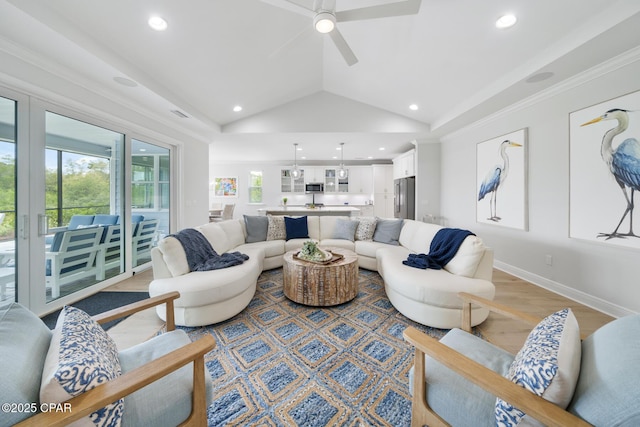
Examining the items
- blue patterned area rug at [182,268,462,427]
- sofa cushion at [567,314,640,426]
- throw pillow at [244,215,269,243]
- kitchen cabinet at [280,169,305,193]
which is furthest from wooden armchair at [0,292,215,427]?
kitchen cabinet at [280,169,305,193]

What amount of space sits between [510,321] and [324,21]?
121 inches

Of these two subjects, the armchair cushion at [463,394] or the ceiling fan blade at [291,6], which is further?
the ceiling fan blade at [291,6]

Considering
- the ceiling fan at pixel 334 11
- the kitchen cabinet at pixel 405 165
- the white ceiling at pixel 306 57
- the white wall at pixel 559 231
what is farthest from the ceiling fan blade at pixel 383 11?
the kitchen cabinet at pixel 405 165

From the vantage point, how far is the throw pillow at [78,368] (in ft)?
2.33

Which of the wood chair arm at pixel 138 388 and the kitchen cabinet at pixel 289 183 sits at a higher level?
the kitchen cabinet at pixel 289 183

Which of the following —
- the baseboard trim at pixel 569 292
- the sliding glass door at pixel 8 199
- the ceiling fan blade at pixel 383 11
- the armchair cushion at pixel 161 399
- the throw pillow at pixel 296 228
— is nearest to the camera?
the armchair cushion at pixel 161 399

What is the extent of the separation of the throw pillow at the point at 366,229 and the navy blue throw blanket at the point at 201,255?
199 cm

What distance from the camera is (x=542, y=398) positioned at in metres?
0.76

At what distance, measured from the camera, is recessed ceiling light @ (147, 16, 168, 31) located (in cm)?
223

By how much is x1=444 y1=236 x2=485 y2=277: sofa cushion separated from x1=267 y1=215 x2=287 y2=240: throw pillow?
2649 millimetres

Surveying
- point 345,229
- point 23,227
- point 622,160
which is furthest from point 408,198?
point 23,227

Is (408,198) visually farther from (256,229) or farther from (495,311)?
(495,311)

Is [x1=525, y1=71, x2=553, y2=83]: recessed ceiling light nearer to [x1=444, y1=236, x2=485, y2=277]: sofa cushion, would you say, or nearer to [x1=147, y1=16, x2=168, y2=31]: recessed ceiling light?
[x1=444, y1=236, x2=485, y2=277]: sofa cushion

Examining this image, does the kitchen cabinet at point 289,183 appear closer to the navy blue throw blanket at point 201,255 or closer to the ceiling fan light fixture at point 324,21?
the navy blue throw blanket at point 201,255
